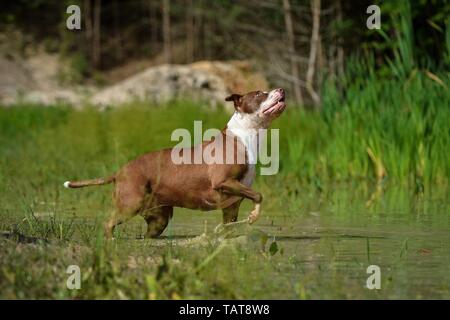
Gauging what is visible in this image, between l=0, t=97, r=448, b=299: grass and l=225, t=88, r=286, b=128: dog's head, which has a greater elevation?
l=225, t=88, r=286, b=128: dog's head

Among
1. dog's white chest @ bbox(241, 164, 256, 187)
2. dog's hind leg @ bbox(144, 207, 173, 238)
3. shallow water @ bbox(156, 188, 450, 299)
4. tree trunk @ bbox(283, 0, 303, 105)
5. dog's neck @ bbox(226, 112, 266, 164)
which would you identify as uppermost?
tree trunk @ bbox(283, 0, 303, 105)

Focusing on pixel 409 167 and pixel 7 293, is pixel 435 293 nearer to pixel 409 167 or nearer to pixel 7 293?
pixel 7 293

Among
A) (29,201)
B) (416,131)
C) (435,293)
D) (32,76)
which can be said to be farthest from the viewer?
(32,76)

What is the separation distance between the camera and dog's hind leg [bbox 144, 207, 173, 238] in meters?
8.71

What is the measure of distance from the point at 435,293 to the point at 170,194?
121 inches

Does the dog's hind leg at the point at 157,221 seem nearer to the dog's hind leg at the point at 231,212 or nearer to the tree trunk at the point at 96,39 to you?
the dog's hind leg at the point at 231,212

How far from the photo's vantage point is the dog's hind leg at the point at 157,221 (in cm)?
871

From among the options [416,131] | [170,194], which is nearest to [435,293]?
[170,194]

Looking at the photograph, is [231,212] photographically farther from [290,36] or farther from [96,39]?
[96,39]

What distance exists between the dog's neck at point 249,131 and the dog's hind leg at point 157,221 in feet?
2.73

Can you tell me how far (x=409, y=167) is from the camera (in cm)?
1309

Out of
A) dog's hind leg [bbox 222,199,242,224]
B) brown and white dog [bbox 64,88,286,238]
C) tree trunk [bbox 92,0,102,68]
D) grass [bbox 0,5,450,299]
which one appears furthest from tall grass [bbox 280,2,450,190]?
tree trunk [bbox 92,0,102,68]

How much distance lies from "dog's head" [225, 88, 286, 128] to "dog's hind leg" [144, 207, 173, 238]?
101 centimetres

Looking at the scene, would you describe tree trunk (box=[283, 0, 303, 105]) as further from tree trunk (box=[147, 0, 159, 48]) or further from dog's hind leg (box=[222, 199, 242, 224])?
tree trunk (box=[147, 0, 159, 48])
